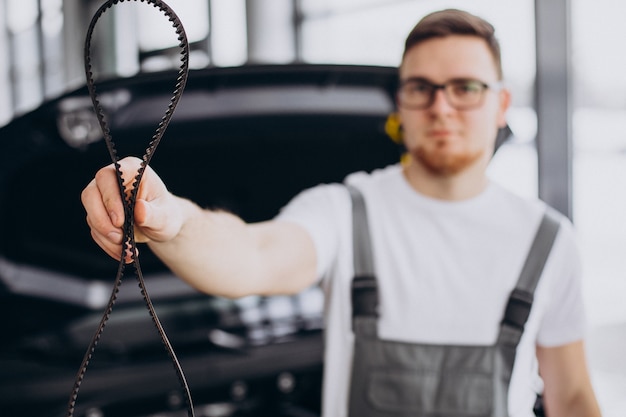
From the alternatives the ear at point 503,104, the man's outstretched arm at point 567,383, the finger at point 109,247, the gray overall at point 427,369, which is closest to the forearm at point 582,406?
the man's outstretched arm at point 567,383

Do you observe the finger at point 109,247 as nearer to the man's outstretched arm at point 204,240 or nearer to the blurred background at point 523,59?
the man's outstretched arm at point 204,240

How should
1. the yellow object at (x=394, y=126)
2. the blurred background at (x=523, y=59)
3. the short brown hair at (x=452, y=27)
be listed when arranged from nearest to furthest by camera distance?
the short brown hair at (x=452, y=27), the yellow object at (x=394, y=126), the blurred background at (x=523, y=59)

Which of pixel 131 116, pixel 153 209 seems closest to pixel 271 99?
pixel 131 116

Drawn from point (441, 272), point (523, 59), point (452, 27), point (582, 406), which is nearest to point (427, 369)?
point (441, 272)

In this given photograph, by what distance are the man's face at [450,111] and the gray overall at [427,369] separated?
0.67 ft

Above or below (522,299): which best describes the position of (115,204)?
above

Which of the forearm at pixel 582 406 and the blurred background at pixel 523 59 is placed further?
the blurred background at pixel 523 59

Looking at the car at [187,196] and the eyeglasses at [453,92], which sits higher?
the eyeglasses at [453,92]

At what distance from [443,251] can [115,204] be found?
76 centimetres

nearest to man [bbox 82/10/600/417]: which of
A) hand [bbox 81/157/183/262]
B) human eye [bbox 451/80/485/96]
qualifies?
human eye [bbox 451/80/485/96]

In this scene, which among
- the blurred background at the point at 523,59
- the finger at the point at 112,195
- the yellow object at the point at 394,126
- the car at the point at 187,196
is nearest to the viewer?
the finger at the point at 112,195

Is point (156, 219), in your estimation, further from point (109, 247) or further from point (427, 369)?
point (427, 369)

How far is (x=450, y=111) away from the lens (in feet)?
3.38

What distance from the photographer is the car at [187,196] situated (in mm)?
1318
